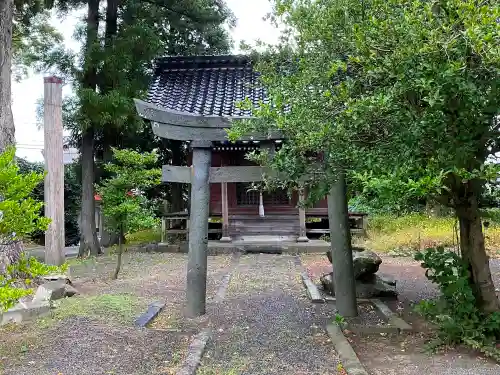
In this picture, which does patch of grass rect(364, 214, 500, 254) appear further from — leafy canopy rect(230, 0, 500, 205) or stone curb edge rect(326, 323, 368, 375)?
leafy canopy rect(230, 0, 500, 205)

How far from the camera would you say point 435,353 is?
4.48 meters

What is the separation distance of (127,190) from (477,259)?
21.2 ft

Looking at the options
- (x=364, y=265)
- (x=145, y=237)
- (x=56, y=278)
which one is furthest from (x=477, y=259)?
(x=145, y=237)

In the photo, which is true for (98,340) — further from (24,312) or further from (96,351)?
(24,312)

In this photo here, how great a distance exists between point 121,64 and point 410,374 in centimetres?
1136

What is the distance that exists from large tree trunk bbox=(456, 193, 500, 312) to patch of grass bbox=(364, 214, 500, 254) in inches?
291

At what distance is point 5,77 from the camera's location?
7.50m

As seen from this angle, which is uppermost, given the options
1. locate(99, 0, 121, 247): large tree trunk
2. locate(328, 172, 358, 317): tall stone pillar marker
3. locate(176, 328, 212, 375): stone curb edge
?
locate(99, 0, 121, 247): large tree trunk

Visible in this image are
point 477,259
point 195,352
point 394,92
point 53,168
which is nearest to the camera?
point 394,92

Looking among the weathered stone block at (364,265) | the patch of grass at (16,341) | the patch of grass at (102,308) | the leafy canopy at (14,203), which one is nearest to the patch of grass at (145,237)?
the patch of grass at (102,308)

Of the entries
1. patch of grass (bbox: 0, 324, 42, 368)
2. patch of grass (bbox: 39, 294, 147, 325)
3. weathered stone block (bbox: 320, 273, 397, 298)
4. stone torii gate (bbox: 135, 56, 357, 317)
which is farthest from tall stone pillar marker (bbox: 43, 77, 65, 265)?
weathered stone block (bbox: 320, 273, 397, 298)

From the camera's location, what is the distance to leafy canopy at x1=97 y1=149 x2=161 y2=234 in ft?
27.3

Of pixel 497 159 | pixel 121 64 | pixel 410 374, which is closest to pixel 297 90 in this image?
pixel 497 159

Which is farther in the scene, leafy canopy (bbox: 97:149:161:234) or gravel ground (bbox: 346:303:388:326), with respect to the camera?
leafy canopy (bbox: 97:149:161:234)
